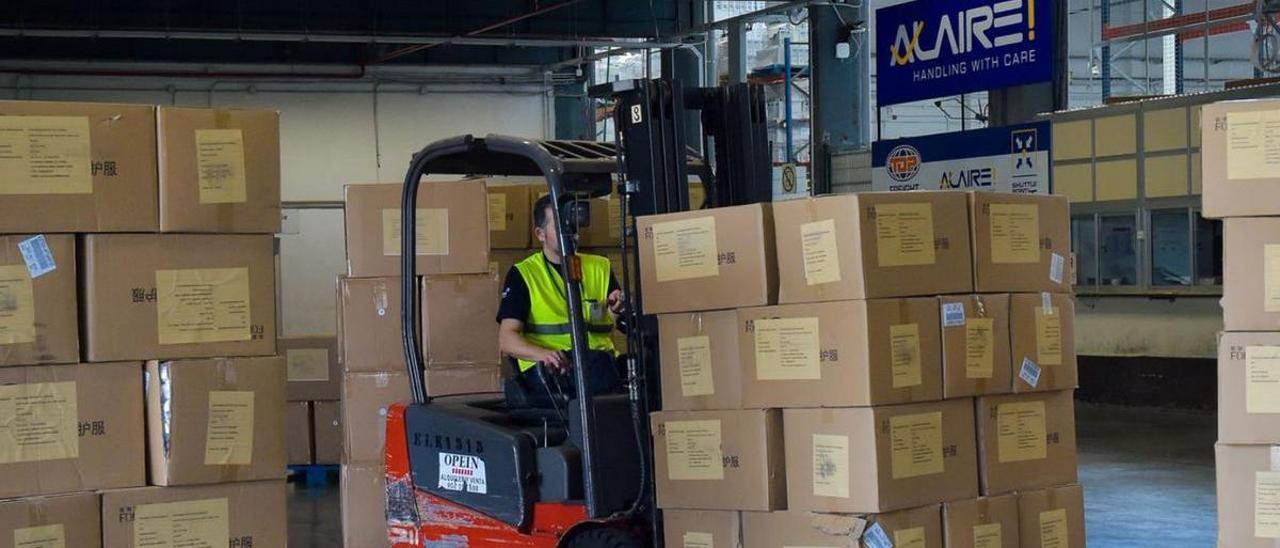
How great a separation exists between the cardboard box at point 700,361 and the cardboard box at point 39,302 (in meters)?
→ 2.00

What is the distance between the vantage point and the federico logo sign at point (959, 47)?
38.5 feet

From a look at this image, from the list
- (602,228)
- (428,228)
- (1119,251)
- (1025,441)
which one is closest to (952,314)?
(1025,441)

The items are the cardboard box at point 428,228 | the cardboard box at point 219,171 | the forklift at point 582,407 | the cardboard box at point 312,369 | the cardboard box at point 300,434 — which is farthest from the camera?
the cardboard box at point 312,369

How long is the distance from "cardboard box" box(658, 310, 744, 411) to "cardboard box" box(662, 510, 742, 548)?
1.17 ft

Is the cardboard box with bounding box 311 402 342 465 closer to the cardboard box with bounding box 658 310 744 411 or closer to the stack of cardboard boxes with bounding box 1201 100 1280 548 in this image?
the cardboard box with bounding box 658 310 744 411

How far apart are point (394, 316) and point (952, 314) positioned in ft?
12.1

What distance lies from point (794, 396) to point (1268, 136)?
1616mm

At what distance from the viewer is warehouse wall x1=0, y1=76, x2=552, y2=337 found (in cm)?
2116

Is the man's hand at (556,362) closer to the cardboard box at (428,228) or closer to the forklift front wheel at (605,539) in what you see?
the forklift front wheel at (605,539)

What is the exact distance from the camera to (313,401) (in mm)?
11273

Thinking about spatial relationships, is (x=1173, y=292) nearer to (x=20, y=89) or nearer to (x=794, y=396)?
(x=794, y=396)

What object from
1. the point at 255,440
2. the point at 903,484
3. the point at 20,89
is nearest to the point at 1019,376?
the point at 903,484

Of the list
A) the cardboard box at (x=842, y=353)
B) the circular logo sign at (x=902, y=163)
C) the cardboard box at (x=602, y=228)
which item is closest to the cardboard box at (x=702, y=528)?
the cardboard box at (x=842, y=353)

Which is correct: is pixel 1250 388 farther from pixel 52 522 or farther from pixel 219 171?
pixel 52 522
